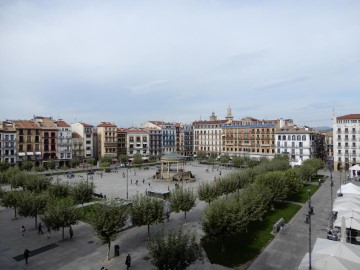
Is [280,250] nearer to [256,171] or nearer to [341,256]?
[341,256]

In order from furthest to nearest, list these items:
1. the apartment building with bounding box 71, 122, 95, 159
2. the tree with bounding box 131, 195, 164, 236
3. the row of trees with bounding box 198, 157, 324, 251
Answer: the apartment building with bounding box 71, 122, 95, 159
the tree with bounding box 131, 195, 164, 236
the row of trees with bounding box 198, 157, 324, 251

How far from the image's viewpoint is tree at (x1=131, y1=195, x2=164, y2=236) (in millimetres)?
29000

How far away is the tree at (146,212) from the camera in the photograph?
29.0 meters

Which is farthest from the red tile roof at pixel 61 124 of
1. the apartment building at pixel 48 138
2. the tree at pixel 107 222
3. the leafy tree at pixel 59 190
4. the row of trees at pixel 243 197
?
the tree at pixel 107 222

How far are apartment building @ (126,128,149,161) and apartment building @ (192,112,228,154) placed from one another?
23986mm

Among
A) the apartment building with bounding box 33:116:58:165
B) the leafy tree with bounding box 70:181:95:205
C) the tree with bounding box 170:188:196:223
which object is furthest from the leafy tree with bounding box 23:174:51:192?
the apartment building with bounding box 33:116:58:165

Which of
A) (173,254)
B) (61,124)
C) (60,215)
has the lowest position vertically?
(173,254)

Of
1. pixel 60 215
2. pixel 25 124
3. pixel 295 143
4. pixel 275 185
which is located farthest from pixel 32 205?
pixel 295 143

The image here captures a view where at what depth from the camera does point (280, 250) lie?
91.2 ft

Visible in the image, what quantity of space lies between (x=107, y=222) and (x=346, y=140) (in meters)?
85.6

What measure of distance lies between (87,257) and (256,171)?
37.0 metres

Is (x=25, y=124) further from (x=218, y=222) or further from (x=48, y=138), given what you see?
(x=218, y=222)

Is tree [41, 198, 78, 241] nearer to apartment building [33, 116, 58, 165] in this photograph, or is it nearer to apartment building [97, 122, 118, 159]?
apartment building [33, 116, 58, 165]

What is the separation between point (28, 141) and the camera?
306ft
